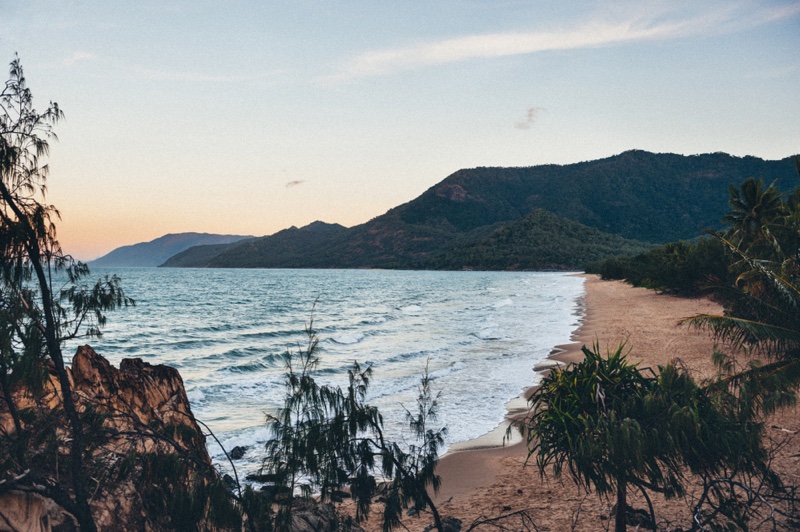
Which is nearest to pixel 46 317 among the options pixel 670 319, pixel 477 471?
pixel 477 471

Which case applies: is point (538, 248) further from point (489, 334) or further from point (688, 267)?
point (489, 334)

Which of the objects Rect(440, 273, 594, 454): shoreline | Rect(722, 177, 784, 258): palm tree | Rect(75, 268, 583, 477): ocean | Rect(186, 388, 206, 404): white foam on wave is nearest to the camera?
Rect(440, 273, 594, 454): shoreline

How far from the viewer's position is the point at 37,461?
4.93 metres

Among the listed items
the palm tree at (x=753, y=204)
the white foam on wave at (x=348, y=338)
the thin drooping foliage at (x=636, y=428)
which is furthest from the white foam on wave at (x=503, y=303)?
the thin drooping foliage at (x=636, y=428)

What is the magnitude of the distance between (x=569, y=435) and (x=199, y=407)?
12456 mm

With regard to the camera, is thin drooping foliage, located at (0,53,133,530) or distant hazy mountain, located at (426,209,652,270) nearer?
thin drooping foliage, located at (0,53,133,530)

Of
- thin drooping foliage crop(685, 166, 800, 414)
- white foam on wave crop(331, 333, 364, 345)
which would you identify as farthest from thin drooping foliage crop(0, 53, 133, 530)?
white foam on wave crop(331, 333, 364, 345)

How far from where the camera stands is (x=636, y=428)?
4992 mm

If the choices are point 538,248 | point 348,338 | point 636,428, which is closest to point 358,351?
point 348,338

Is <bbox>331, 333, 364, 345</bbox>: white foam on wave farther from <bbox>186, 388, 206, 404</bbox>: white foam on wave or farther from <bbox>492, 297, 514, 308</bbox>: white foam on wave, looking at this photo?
<bbox>492, 297, 514, 308</bbox>: white foam on wave

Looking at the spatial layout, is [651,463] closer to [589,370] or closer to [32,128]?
[589,370]

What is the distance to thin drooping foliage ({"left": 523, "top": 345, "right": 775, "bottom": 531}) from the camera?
5156 mm

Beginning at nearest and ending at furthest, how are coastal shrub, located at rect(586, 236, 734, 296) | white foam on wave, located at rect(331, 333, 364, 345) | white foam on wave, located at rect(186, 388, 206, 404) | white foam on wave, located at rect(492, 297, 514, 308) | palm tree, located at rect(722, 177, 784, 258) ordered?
1. white foam on wave, located at rect(186, 388, 206, 404)
2. white foam on wave, located at rect(331, 333, 364, 345)
3. palm tree, located at rect(722, 177, 784, 258)
4. coastal shrub, located at rect(586, 236, 734, 296)
5. white foam on wave, located at rect(492, 297, 514, 308)

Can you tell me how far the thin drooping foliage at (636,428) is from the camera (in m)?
5.16
